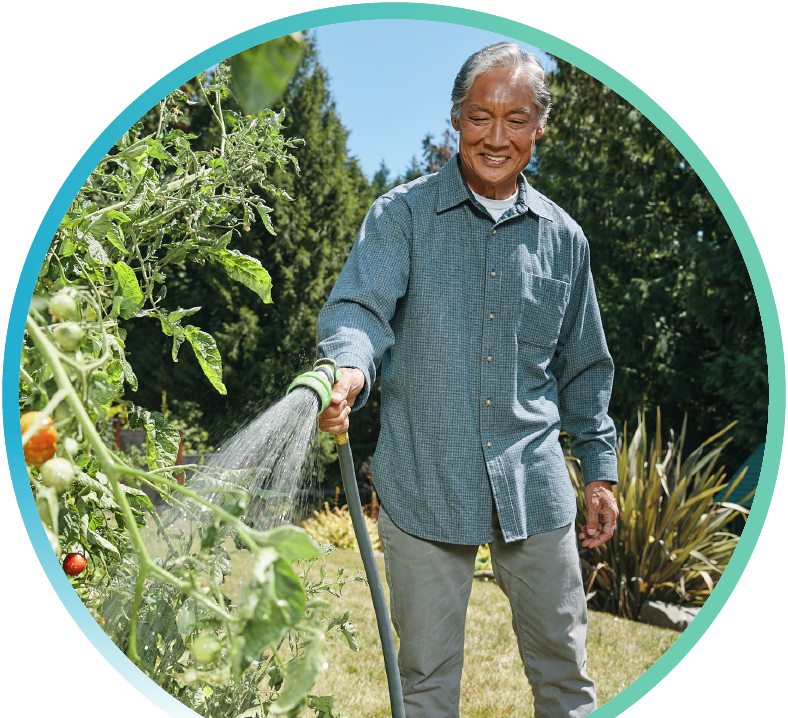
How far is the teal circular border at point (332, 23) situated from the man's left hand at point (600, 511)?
30 cm

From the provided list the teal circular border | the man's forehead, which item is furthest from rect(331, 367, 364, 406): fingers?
the man's forehead

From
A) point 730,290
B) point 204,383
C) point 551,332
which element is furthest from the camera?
point 204,383

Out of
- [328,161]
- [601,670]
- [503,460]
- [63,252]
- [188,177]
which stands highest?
[328,161]

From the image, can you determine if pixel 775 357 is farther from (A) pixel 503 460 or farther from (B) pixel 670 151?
(B) pixel 670 151

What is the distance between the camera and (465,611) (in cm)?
165

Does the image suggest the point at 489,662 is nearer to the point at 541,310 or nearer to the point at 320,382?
the point at 541,310

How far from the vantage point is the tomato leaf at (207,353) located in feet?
4.44

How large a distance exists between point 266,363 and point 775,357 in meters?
5.21

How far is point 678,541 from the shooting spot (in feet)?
13.9

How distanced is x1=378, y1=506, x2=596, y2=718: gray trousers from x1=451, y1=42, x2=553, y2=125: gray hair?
3.17ft

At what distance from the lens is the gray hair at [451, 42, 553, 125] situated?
168cm

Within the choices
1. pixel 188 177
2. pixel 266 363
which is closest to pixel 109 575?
pixel 188 177

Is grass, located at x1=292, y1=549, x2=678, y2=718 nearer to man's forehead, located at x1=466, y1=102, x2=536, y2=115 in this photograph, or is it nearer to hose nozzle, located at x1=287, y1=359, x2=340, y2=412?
hose nozzle, located at x1=287, y1=359, x2=340, y2=412

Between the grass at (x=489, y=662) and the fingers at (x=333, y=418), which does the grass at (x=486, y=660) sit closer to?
the grass at (x=489, y=662)
